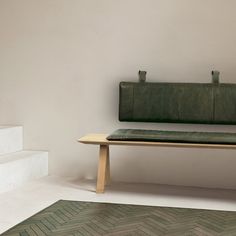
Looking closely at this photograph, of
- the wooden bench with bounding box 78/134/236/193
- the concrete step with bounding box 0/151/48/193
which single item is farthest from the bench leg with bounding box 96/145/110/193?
the concrete step with bounding box 0/151/48/193

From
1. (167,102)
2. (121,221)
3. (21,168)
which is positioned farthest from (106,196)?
(167,102)

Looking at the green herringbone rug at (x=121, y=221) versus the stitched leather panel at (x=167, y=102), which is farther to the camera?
the stitched leather panel at (x=167, y=102)

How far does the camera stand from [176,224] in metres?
2.97

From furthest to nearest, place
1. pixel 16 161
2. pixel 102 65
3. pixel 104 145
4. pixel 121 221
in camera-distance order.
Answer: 1. pixel 102 65
2. pixel 16 161
3. pixel 104 145
4. pixel 121 221

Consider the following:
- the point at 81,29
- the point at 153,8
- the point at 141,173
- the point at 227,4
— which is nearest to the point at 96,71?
the point at 81,29

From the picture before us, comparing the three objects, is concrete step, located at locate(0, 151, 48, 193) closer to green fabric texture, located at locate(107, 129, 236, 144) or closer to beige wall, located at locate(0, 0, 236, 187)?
beige wall, located at locate(0, 0, 236, 187)

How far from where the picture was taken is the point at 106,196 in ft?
12.1

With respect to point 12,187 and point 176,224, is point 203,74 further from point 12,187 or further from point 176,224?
point 12,187

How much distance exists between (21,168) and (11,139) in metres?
0.50

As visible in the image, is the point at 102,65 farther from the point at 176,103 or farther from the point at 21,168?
the point at 21,168

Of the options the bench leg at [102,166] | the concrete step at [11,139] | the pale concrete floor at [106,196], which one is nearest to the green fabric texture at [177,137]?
the bench leg at [102,166]

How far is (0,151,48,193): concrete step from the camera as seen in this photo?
381 cm

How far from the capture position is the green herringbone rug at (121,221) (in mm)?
2787

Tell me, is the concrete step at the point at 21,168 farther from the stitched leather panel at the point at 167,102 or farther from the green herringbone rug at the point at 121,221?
the stitched leather panel at the point at 167,102
